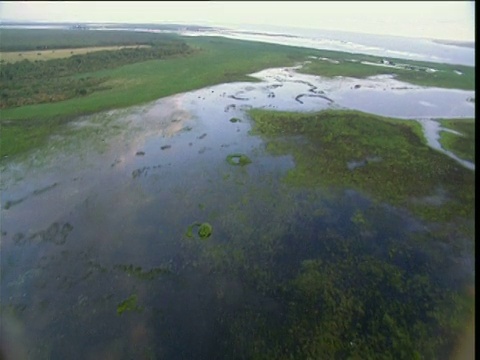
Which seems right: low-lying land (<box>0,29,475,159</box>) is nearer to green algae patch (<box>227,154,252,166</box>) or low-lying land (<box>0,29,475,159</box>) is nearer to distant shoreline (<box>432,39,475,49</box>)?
green algae patch (<box>227,154,252,166</box>)

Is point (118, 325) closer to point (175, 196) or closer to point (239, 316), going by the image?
point (239, 316)

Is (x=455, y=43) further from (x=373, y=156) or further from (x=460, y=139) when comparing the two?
(x=373, y=156)

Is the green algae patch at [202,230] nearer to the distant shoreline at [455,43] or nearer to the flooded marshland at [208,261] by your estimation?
the flooded marshland at [208,261]

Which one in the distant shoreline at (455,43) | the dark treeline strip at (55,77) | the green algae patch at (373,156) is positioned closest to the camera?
the green algae patch at (373,156)

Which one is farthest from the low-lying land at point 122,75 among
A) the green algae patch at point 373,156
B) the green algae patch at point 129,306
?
the green algae patch at point 373,156

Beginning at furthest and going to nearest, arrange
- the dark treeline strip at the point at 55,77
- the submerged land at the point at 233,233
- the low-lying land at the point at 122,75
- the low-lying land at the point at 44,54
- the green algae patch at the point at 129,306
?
1. the low-lying land at the point at 44,54
2. the dark treeline strip at the point at 55,77
3. the low-lying land at the point at 122,75
4. the green algae patch at the point at 129,306
5. the submerged land at the point at 233,233

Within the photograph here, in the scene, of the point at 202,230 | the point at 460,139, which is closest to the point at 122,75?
the point at 202,230

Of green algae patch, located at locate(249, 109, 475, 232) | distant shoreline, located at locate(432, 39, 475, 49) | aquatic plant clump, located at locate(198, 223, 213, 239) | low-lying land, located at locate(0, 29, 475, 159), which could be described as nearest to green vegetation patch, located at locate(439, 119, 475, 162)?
green algae patch, located at locate(249, 109, 475, 232)
